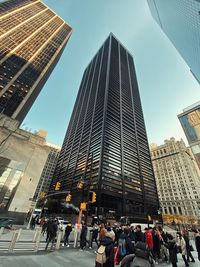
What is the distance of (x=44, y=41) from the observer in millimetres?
88312

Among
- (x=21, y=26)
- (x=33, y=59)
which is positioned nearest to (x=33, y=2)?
(x=21, y=26)

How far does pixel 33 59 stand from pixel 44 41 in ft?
78.3

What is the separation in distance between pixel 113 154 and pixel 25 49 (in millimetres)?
68462

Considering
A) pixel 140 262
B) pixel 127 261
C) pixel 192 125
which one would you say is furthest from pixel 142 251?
pixel 192 125

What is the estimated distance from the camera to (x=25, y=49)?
244 ft

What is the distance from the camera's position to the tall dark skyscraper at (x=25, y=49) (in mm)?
58688

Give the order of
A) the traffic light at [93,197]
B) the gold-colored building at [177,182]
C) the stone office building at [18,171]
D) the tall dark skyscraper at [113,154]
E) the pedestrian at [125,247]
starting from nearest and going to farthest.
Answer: the pedestrian at [125,247]
the traffic light at [93,197]
the stone office building at [18,171]
the tall dark skyscraper at [113,154]
the gold-colored building at [177,182]

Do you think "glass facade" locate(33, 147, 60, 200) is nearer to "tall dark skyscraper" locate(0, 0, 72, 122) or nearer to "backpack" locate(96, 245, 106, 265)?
→ "tall dark skyscraper" locate(0, 0, 72, 122)

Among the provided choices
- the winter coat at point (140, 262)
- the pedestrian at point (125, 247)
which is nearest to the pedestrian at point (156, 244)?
the pedestrian at point (125, 247)

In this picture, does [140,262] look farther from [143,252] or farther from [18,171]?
[18,171]

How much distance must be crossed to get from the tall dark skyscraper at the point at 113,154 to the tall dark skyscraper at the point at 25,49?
3159cm

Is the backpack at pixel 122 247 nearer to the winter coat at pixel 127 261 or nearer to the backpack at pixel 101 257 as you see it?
the backpack at pixel 101 257

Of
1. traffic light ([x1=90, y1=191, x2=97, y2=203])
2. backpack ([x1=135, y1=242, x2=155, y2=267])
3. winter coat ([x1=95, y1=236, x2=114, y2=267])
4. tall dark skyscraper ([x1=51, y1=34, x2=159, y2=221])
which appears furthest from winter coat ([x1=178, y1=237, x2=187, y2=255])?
tall dark skyscraper ([x1=51, y1=34, x2=159, y2=221])

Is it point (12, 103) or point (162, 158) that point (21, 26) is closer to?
point (12, 103)
